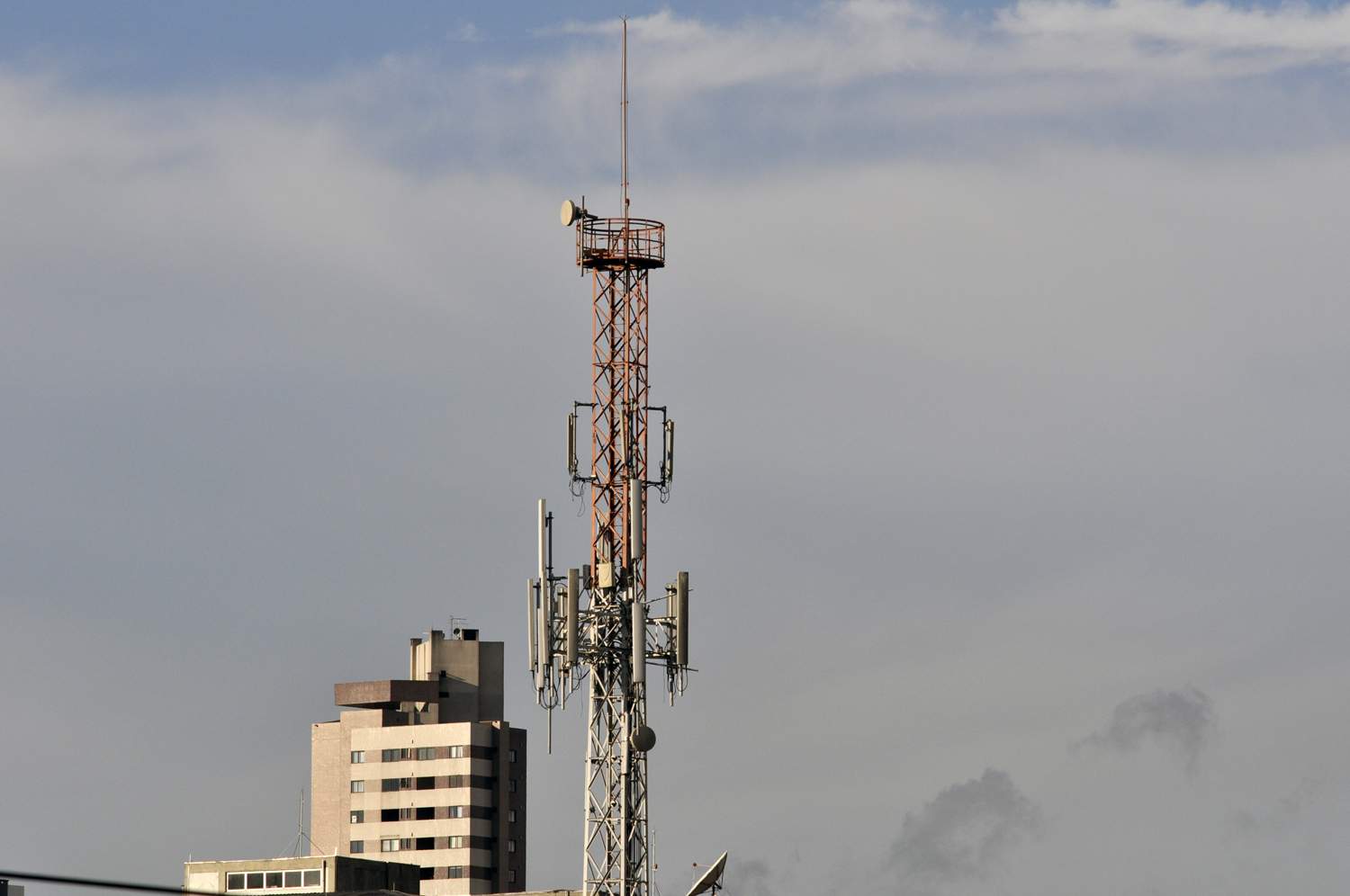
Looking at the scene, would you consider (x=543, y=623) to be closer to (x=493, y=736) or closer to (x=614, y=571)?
(x=614, y=571)

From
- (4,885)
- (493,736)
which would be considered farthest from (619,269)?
(493,736)

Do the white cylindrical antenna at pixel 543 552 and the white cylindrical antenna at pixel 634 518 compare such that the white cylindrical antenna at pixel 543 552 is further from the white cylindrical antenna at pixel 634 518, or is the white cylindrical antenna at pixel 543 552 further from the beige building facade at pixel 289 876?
the beige building facade at pixel 289 876

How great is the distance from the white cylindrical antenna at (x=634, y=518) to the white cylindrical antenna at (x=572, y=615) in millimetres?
2524

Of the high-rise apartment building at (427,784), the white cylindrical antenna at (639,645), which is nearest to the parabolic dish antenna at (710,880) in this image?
the white cylindrical antenna at (639,645)

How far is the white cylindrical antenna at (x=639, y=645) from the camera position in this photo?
3110 inches

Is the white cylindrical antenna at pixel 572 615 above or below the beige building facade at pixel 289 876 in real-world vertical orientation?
above

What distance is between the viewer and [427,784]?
169m

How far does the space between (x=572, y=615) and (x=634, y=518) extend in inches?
182

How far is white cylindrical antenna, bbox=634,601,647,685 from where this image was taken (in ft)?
259

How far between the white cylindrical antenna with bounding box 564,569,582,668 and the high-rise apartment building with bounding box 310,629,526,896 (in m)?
90.5

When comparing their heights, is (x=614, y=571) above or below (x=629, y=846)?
above

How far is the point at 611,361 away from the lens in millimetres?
82500

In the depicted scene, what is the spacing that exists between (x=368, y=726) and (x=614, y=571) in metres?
93.9

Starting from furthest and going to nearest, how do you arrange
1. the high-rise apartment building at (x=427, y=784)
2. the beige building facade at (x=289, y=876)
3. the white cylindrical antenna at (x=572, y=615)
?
1. the high-rise apartment building at (x=427, y=784)
2. the beige building facade at (x=289, y=876)
3. the white cylindrical antenna at (x=572, y=615)
